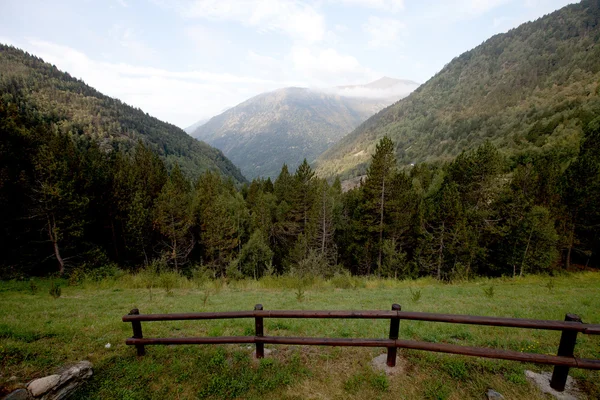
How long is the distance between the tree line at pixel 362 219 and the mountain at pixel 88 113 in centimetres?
8827

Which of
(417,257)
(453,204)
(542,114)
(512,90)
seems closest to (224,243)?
(417,257)

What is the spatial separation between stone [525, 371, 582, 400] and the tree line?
18.0 meters

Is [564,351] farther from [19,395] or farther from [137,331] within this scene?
[19,395]

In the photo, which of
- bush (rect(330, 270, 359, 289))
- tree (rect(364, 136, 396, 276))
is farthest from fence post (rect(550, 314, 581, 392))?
tree (rect(364, 136, 396, 276))

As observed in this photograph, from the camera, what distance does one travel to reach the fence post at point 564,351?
4.20m

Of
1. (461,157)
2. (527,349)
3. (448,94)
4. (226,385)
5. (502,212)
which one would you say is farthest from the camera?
(448,94)

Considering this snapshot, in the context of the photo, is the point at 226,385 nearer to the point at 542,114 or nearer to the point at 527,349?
the point at 527,349

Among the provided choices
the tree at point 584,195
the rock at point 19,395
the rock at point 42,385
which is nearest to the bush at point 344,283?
the rock at point 42,385

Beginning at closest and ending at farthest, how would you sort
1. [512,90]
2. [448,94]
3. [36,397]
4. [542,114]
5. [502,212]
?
[36,397] → [502,212] → [542,114] → [512,90] → [448,94]

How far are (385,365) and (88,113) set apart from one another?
159162mm

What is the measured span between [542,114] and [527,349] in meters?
114

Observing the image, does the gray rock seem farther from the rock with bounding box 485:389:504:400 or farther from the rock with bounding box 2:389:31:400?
the rock with bounding box 485:389:504:400

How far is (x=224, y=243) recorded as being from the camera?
32.7 m

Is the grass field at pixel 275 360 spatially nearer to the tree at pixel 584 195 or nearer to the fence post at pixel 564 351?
the fence post at pixel 564 351
